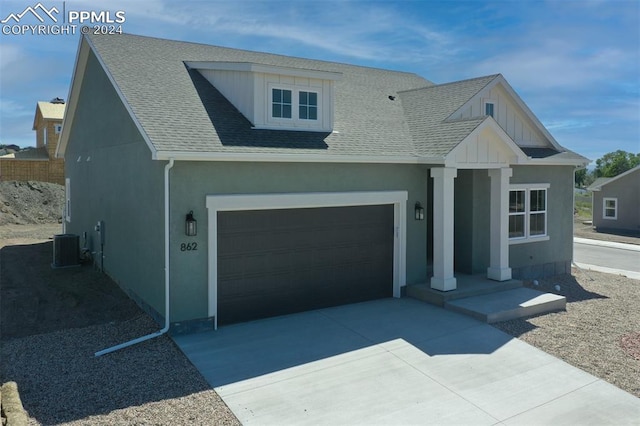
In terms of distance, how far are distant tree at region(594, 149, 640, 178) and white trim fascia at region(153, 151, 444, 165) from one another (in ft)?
224

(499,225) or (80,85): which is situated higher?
(80,85)

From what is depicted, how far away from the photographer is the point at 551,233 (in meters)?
14.5

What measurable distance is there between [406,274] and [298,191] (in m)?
3.51

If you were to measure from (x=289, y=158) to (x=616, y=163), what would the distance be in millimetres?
75855

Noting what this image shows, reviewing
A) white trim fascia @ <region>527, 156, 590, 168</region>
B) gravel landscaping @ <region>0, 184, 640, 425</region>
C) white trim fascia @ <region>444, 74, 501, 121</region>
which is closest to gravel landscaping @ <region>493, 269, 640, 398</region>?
gravel landscaping @ <region>0, 184, 640, 425</region>

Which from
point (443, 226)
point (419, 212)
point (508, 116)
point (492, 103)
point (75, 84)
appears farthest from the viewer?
point (75, 84)

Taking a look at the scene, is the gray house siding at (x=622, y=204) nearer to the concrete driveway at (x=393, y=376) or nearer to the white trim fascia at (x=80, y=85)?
the concrete driveway at (x=393, y=376)

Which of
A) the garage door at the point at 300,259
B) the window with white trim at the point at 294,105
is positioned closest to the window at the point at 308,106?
the window with white trim at the point at 294,105

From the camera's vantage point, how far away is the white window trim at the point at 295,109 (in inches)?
422

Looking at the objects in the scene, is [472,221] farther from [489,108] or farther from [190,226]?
[190,226]

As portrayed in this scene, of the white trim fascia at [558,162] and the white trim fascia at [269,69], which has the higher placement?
the white trim fascia at [269,69]

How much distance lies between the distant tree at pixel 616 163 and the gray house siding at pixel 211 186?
6940 centimetres

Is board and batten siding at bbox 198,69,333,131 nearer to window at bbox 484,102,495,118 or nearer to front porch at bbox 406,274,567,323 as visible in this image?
front porch at bbox 406,274,567,323

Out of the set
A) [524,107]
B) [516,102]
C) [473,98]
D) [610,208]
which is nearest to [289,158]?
[473,98]
